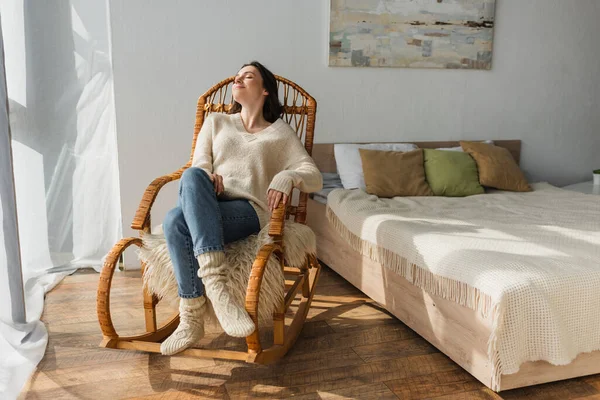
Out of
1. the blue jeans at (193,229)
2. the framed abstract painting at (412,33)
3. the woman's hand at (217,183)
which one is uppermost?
the framed abstract painting at (412,33)

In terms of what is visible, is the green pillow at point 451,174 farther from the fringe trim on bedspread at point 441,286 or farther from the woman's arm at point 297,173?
the woman's arm at point 297,173

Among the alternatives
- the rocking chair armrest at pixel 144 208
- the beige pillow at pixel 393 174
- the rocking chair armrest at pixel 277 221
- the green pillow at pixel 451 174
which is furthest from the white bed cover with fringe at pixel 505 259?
the rocking chair armrest at pixel 144 208

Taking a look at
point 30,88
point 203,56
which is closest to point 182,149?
point 203,56

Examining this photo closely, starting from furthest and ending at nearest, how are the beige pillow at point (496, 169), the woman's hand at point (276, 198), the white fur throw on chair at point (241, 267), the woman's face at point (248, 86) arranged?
the beige pillow at point (496, 169)
the woman's face at point (248, 86)
the woman's hand at point (276, 198)
the white fur throw on chair at point (241, 267)

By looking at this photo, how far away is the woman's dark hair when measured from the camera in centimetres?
246

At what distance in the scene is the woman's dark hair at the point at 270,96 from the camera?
2.46m

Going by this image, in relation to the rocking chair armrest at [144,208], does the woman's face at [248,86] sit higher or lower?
higher

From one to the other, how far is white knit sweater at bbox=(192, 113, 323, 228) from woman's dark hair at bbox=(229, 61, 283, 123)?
6 cm

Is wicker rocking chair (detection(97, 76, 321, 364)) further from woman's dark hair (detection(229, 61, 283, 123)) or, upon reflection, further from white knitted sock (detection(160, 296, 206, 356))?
woman's dark hair (detection(229, 61, 283, 123))

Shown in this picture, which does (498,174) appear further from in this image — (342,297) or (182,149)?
(182,149)

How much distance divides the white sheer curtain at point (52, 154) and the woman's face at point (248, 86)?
97cm

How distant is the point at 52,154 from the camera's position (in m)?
2.78

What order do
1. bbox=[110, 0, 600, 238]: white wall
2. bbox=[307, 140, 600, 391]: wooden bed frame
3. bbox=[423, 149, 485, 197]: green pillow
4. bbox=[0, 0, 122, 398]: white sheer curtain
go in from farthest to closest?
bbox=[423, 149, 485, 197]: green pillow, bbox=[110, 0, 600, 238]: white wall, bbox=[0, 0, 122, 398]: white sheer curtain, bbox=[307, 140, 600, 391]: wooden bed frame

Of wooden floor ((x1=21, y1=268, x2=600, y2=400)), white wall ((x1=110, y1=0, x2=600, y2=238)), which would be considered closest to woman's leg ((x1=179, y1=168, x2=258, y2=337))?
wooden floor ((x1=21, y1=268, x2=600, y2=400))
